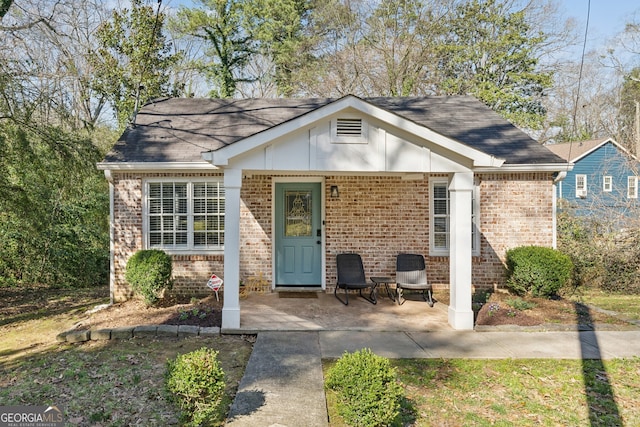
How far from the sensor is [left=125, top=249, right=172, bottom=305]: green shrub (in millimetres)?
7117

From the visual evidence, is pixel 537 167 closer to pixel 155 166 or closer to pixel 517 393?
pixel 517 393

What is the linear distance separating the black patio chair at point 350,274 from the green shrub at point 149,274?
11.2 feet

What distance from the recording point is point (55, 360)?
501 cm

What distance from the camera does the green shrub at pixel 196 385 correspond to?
3.27m

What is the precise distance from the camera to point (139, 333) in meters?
5.86

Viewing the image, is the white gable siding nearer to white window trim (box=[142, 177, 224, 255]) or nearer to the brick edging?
the brick edging

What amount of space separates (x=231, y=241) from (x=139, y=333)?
1.96 metres

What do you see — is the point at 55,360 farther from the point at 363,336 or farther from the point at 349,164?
the point at 349,164

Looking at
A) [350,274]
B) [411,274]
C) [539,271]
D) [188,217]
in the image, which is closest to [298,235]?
[350,274]

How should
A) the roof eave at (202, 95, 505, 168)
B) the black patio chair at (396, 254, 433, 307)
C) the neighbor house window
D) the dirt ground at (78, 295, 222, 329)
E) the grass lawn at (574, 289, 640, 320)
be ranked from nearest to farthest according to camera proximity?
the roof eave at (202, 95, 505, 168) < the dirt ground at (78, 295, 222, 329) < the grass lawn at (574, 289, 640, 320) < the black patio chair at (396, 254, 433, 307) < the neighbor house window

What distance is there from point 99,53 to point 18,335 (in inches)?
431

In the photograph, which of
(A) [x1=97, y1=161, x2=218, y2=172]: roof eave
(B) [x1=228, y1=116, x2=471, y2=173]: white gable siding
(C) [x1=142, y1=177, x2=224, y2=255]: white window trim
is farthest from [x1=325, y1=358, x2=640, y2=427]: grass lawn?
(A) [x1=97, y1=161, x2=218, y2=172]: roof eave

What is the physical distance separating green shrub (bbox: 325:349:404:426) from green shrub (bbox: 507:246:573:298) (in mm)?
5521
